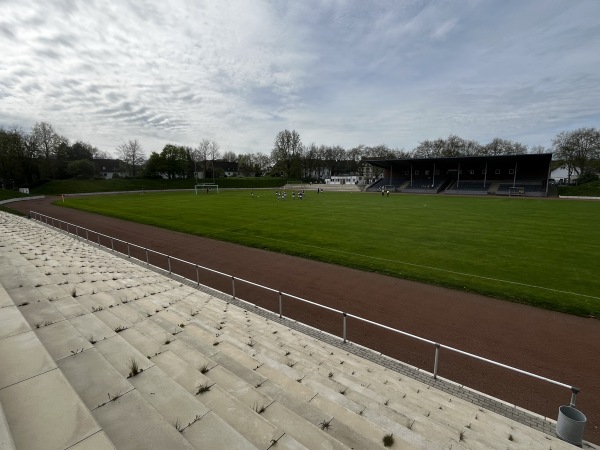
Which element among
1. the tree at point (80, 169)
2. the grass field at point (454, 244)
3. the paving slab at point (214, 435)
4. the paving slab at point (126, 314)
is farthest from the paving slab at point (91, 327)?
the tree at point (80, 169)

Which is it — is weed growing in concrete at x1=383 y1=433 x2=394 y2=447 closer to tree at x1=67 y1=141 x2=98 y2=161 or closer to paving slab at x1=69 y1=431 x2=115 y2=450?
paving slab at x1=69 y1=431 x2=115 y2=450

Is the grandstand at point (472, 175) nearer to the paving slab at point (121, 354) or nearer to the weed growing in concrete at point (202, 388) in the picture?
the weed growing in concrete at point (202, 388)

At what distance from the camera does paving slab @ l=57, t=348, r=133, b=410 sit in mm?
3570

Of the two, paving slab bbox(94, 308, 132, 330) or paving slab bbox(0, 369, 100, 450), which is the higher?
paving slab bbox(0, 369, 100, 450)

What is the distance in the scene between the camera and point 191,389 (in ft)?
14.1

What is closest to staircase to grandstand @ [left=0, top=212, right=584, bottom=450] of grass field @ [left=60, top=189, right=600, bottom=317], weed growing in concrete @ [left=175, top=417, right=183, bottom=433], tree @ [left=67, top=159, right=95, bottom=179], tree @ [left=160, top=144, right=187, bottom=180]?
weed growing in concrete @ [left=175, top=417, right=183, bottom=433]

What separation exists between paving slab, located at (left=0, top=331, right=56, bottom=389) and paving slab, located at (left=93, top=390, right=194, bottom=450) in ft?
3.13

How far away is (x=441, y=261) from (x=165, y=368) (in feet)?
45.3

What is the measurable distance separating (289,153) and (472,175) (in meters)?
65.1

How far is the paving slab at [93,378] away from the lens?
3.57m

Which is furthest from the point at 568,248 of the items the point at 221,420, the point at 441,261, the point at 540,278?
the point at 221,420

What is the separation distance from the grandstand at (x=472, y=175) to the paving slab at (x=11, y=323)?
2710 inches

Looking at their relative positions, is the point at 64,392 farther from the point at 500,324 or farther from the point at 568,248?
the point at 568,248

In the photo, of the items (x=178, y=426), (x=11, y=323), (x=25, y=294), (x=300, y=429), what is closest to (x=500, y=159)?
(x=300, y=429)
